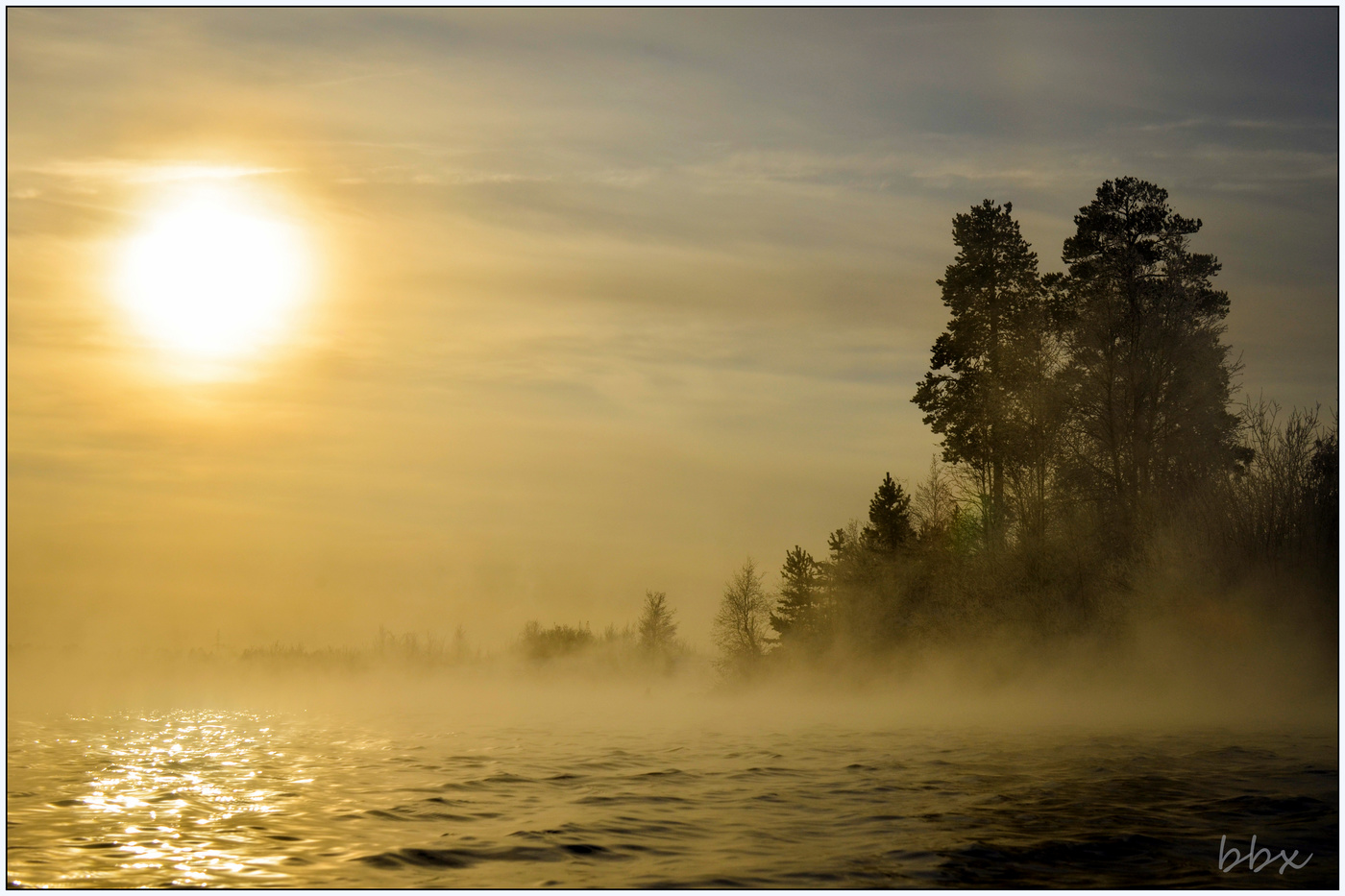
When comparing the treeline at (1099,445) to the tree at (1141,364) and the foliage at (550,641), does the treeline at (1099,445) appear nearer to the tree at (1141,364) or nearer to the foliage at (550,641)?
the tree at (1141,364)

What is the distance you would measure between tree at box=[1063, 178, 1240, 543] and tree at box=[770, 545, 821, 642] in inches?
1067

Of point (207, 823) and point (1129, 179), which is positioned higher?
point (1129, 179)

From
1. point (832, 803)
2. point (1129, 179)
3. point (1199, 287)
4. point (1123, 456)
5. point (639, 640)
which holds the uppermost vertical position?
point (1129, 179)

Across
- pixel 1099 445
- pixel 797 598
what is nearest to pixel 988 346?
pixel 1099 445

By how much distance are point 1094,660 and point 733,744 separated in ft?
80.7

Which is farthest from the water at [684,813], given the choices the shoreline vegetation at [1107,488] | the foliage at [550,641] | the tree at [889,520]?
the foliage at [550,641]

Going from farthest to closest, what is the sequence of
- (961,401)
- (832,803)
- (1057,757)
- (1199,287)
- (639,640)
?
(639,640) < (961,401) < (1199,287) < (1057,757) < (832,803)

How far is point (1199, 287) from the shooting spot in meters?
48.2

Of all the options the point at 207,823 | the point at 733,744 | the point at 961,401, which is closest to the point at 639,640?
the point at 961,401

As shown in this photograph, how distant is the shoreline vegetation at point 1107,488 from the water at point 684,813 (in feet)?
52.7

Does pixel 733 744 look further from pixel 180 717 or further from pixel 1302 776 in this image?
pixel 180 717

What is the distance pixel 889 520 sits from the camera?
66.0 m

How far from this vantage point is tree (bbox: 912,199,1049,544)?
5406 centimetres

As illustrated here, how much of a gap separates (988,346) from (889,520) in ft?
45.9
